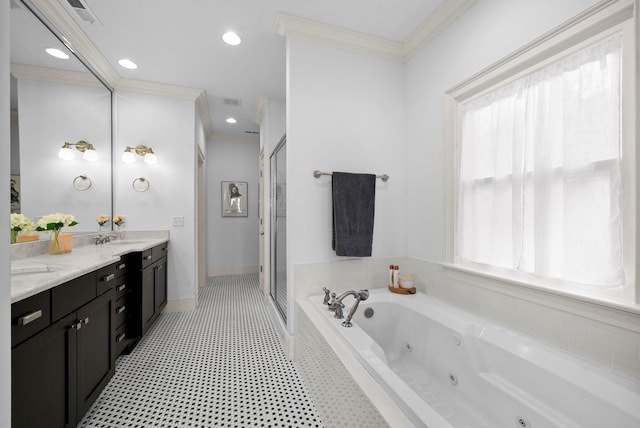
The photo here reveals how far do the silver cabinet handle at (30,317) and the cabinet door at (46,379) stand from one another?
8cm

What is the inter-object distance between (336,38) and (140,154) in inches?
93.6

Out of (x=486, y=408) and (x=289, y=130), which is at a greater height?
(x=289, y=130)

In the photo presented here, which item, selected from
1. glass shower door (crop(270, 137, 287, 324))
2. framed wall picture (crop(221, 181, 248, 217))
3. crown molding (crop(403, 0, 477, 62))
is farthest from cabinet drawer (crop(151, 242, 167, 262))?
crown molding (crop(403, 0, 477, 62))

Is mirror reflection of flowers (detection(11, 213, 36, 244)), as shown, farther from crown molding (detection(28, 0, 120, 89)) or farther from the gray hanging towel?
the gray hanging towel

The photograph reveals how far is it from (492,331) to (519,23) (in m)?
1.68

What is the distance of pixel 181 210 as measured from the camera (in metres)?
3.12

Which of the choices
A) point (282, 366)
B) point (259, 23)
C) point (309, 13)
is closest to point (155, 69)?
point (259, 23)

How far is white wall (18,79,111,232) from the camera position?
1780mm

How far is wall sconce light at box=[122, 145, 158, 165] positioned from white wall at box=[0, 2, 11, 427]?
8.29ft

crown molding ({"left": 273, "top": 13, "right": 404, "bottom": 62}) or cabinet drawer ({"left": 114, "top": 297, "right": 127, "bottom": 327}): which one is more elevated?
crown molding ({"left": 273, "top": 13, "right": 404, "bottom": 62})

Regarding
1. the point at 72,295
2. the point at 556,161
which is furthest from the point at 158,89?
the point at 556,161

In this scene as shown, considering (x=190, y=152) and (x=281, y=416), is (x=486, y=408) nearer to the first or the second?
(x=281, y=416)

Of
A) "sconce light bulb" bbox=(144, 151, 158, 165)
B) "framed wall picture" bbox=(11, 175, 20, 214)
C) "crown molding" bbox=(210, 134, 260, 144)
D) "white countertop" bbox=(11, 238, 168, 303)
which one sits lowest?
"white countertop" bbox=(11, 238, 168, 303)

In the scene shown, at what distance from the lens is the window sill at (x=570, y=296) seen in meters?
1.07
